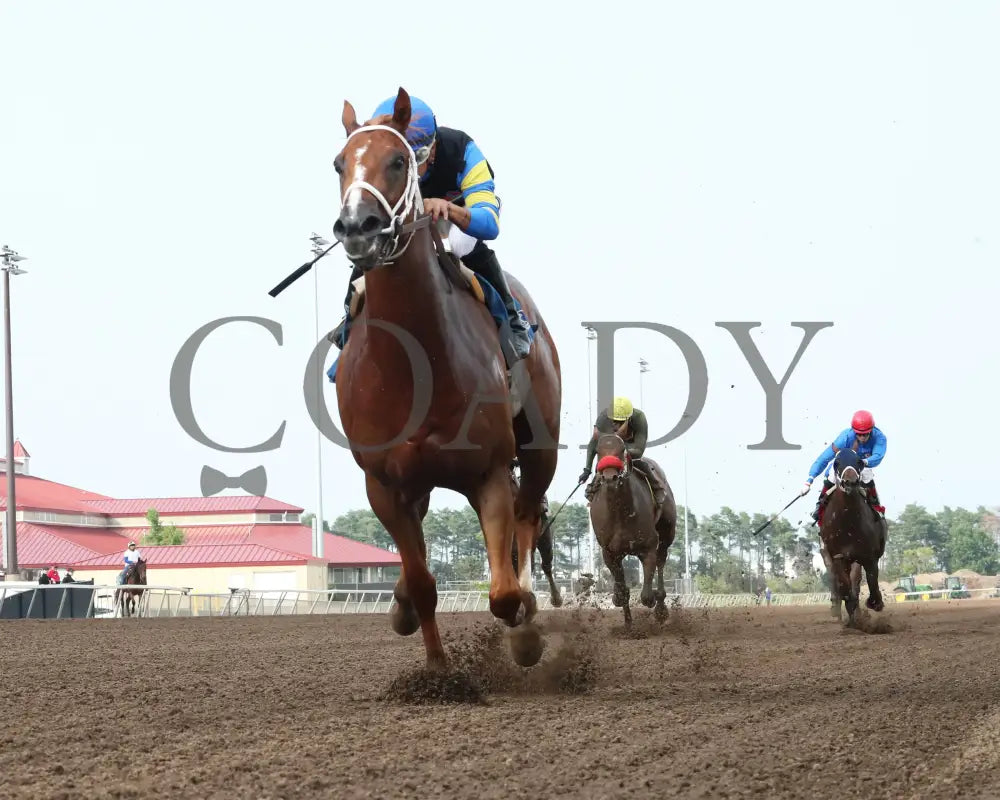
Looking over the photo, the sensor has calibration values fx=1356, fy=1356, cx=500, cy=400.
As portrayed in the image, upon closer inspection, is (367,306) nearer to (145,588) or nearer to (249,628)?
(249,628)

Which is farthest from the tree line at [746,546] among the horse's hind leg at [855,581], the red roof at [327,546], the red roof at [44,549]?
the horse's hind leg at [855,581]

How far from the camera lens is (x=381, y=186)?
557 centimetres

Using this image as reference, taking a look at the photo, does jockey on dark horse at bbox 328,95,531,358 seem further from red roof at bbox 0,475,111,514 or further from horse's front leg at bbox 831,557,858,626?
red roof at bbox 0,475,111,514

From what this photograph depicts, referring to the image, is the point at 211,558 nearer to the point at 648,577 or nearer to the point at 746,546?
the point at 648,577

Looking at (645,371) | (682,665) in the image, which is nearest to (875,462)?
(682,665)

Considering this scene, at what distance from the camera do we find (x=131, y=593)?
26281 millimetres

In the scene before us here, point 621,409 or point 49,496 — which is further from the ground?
point 49,496

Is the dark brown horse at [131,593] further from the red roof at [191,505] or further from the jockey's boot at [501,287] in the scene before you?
the red roof at [191,505]

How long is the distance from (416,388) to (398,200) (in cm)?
87

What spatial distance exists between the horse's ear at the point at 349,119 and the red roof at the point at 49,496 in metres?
68.0

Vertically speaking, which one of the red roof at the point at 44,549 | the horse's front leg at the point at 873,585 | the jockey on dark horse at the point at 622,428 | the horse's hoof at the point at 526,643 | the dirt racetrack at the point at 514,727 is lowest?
the dirt racetrack at the point at 514,727

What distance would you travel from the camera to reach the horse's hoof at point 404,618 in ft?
22.8

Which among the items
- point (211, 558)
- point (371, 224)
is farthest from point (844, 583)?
point (211, 558)

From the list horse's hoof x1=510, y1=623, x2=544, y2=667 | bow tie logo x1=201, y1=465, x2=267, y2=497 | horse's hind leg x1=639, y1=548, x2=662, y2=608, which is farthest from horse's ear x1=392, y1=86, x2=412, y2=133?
bow tie logo x1=201, y1=465, x2=267, y2=497
